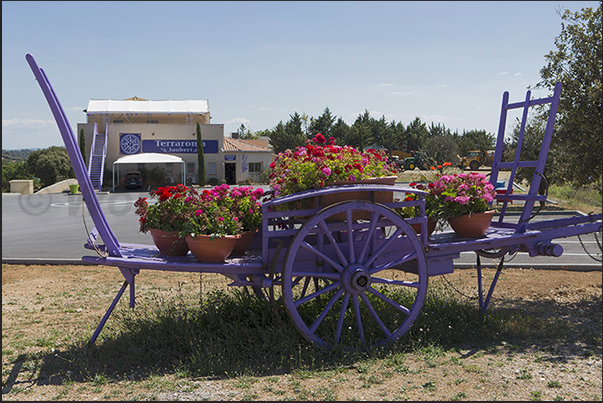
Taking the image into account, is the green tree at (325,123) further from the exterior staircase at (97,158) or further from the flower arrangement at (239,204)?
the flower arrangement at (239,204)

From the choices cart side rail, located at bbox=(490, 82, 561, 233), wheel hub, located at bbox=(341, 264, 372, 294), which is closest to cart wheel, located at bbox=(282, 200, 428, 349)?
wheel hub, located at bbox=(341, 264, 372, 294)

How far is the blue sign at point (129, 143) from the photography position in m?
42.5

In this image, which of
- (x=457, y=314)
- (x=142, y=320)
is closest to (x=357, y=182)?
(x=457, y=314)

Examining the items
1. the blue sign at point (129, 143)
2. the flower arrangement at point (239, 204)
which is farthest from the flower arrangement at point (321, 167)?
the blue sign at point (129, 143)

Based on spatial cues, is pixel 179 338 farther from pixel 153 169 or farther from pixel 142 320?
pixel 153 169

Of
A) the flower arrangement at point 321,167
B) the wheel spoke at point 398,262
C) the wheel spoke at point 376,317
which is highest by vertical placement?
the flower arrangement at point 321,167

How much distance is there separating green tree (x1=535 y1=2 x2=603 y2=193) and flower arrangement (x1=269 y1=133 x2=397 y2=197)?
4859 mm

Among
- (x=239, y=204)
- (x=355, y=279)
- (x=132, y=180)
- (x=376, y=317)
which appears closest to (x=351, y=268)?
(x=355, y=279)

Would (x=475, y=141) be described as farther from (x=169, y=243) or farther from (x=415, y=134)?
(x=169, y=243)

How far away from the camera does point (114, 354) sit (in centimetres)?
455

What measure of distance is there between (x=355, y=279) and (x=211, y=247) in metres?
1.19

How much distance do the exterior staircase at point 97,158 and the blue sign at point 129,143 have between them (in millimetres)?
1276

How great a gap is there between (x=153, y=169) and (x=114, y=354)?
129ft

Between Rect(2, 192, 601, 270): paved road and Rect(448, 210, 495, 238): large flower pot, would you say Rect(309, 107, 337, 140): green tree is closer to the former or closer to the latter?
Rect(2, 192, 601, 270): paved road
